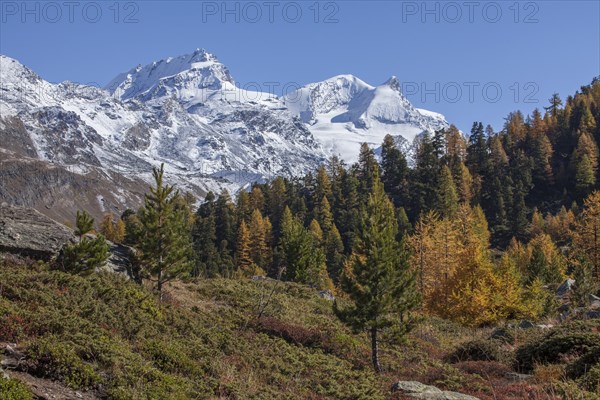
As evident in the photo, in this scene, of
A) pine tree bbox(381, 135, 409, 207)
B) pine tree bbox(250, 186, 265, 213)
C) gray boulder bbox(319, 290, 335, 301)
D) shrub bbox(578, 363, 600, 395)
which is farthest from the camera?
pine tree bbox(250, 186, 265, 213)

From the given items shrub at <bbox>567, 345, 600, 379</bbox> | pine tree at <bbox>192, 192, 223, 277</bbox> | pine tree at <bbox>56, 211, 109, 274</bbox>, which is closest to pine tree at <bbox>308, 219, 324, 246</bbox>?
pine tree at <bbox>192, 192, 223, 277</bbox>

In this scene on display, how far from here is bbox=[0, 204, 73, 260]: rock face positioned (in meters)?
23.4

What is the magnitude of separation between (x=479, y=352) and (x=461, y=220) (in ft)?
129

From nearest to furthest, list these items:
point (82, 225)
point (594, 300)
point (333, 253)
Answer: point (82, 225)
point (594, 300)
point (333, 253)

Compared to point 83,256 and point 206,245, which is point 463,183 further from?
point 83,256

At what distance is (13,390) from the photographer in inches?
336

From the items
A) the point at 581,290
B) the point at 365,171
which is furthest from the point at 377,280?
the point at 365,171

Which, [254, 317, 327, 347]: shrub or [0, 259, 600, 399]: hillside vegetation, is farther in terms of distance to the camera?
[254, 317, 327, 347]: shrub

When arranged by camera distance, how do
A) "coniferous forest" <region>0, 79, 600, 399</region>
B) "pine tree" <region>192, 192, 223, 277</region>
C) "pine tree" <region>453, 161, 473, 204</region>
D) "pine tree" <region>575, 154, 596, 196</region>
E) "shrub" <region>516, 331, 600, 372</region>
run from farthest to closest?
1. "pine tree" <region>453, 161, 473, 204</region>
2. "pine tree" <region>575, 154, 596, 196</region>
3. "pine tree" <region>192, 192, 223, 277</region>
4. "shrub" <region>516, 331, 600, 372</region>
5. "coniferous forest" <region>0, 79, 600, 399</region>

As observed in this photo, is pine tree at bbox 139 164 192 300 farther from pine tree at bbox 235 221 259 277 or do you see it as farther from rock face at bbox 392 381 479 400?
pine tree at bbox 235 221 259 277

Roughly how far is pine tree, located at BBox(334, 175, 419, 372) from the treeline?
14.1 metres

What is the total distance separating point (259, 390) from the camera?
45.3ft

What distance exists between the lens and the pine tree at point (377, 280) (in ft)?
72.0

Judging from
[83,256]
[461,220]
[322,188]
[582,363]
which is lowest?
[582,363]
